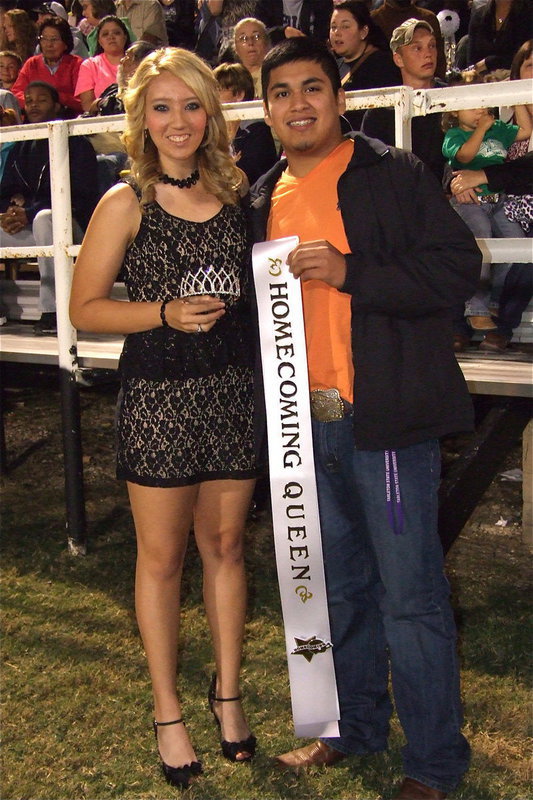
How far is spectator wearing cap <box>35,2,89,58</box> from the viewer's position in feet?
31.5

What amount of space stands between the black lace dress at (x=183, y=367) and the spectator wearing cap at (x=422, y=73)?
7.21ft

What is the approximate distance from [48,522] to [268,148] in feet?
8.27

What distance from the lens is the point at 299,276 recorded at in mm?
2672

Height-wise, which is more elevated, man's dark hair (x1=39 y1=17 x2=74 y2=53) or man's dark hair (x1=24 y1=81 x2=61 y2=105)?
man's dark hair (x1=39 y1=17 x2=74 y2=53)

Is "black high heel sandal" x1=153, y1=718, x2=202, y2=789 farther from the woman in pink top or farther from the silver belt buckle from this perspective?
the woman in pink top

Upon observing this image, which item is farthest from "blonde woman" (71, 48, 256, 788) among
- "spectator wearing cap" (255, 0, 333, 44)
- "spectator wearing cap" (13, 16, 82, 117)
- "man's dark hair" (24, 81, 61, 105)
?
"spectator wearing cap" (13, 16, 82, 117)

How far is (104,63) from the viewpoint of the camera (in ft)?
27.2

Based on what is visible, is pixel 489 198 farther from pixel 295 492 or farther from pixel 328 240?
pixel 295 492

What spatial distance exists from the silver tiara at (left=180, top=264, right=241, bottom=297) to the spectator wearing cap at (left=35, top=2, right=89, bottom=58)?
22.8ft

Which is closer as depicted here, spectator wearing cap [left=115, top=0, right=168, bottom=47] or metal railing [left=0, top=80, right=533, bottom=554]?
metal railing [left=0, top=80, right=533, bottom=554]

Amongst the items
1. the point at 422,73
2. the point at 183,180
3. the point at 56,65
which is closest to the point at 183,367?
the point at 183,180

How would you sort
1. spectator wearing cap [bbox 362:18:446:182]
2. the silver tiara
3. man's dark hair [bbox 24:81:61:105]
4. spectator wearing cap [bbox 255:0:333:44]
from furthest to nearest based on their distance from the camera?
spectator wearing cap [bbox 255:0:333:44], man's dark hair [bbox 24:81:61:105], spectator wearing cap [bbox 362:18:446:182], the silver tiara

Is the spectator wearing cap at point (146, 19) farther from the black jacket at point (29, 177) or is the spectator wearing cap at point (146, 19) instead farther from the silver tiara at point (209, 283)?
the silver tiara at point (209, 283)

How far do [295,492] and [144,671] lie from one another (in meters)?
1.47
